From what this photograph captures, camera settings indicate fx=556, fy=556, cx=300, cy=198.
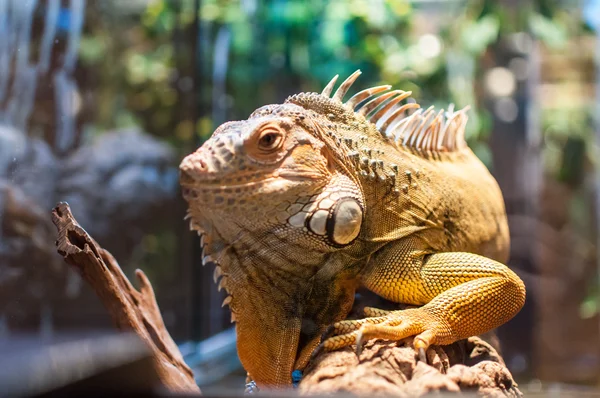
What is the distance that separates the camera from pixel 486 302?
175cm

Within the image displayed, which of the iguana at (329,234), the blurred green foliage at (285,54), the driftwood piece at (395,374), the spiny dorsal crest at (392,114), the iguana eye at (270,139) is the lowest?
the driftwood piece at (395,374)

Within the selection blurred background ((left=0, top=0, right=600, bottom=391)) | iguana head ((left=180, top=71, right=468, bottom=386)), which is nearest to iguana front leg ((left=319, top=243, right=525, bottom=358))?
iguana head ((left=180, top=71, right=468, bottom=386))

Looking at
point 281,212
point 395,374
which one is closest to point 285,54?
point 281,212

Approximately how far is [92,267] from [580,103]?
4.62 meters

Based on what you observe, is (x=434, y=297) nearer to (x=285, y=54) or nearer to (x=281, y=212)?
(x=281, y=212)

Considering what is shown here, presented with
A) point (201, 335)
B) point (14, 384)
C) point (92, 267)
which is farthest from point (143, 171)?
point (14, 384)

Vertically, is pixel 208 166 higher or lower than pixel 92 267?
higher

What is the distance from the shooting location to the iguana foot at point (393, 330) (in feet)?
5.21

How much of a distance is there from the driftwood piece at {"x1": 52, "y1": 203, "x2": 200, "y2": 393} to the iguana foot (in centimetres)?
50

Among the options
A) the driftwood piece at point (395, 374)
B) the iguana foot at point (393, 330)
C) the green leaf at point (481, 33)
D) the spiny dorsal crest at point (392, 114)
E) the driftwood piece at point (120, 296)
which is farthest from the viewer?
the green leaf at point (481, 33)

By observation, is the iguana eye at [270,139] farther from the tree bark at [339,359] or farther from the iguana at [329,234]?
the tree bark at [339,359]

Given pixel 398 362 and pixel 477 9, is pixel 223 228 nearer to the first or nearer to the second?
pixel 398 362

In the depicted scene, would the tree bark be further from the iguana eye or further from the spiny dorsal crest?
the spiny dorsal crest

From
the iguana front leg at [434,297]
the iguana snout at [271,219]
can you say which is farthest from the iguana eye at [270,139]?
the iguana front leg at [434,297]
